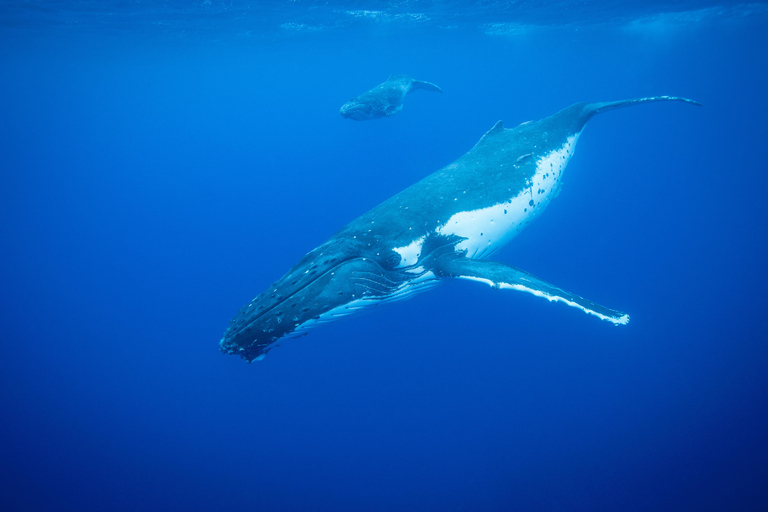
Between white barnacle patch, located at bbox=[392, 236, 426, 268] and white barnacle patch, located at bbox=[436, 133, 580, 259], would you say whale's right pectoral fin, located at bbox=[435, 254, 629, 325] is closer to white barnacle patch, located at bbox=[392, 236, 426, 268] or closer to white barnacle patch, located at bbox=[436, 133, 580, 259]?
white barnacle patch, located at bbox=[392, 236, 426, 268]

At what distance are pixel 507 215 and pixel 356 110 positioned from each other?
6902 mm

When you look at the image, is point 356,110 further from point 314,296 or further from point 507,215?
point 314,296

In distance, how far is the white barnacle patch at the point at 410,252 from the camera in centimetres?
571

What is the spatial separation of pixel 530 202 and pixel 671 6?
27.3m

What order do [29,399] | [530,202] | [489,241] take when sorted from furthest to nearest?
[29,399]
[530,202]
[489,241]

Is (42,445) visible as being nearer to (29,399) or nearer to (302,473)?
(29,399)

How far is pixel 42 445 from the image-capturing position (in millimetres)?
13844

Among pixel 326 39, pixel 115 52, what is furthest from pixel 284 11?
pixel 115 52

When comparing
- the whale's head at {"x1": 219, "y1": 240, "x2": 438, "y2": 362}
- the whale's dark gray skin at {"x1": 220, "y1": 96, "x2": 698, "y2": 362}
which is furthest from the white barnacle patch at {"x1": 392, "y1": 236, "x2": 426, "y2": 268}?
the whale's head at {"x1": 219, "y1": 240, "x2": 438, "y2": 362}

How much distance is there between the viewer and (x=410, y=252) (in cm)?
579

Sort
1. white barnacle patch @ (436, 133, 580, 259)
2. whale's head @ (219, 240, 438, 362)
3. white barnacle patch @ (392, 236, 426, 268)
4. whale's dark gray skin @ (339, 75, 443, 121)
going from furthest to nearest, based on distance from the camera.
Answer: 1. whale's dark gray skin @ (339, 75, 443, 121)
2. white barnacle patch @ (436, 133, 580, 259)
3. white barnacle patch @ (392, 236, 426, 268)
4. whale's head @ (219, 240, 438, 362)

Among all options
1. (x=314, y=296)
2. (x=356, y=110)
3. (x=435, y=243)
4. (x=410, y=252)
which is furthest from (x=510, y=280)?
(x=356, y=110)

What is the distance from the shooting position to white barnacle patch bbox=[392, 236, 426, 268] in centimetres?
571

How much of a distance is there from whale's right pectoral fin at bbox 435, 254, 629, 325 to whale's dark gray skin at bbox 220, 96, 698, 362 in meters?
0.02
